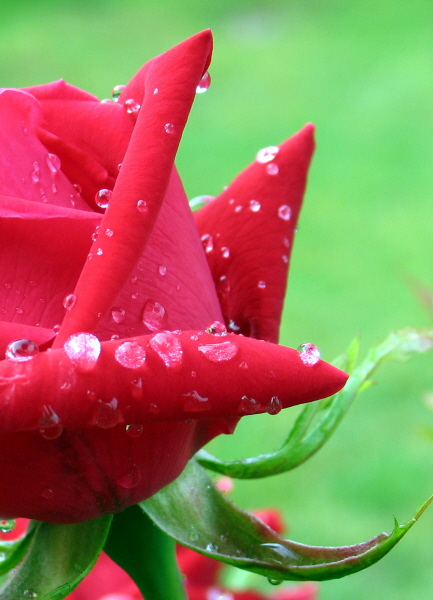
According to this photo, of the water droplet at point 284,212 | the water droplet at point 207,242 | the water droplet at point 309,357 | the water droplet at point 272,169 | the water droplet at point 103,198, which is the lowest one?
the water droplet at point 207,242

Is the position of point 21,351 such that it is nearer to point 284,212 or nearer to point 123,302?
point 123,302

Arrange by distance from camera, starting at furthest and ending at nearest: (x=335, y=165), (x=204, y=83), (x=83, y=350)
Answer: (x=335, y=165) < (x=204, y=83) < (x=83, y=350)

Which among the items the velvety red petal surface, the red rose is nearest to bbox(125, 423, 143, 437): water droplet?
the red rose

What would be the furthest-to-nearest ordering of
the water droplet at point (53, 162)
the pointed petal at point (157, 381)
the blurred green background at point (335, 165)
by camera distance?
the blurred green background at point (335, 165) < the water droplet at point (53, 162) < the pointed petal at point (157, 381)

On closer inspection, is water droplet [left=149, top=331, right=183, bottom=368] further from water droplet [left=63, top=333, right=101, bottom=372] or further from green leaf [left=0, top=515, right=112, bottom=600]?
green leaf [left=0, top=515, right=112, bottom=600]

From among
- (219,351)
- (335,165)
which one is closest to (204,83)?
(219,351)

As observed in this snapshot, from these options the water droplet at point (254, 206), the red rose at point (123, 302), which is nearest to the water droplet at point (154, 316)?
the red rose at point (123, 302)

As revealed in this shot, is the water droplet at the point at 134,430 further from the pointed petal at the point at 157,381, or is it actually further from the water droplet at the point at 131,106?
the water droplet at the point at 131,106
